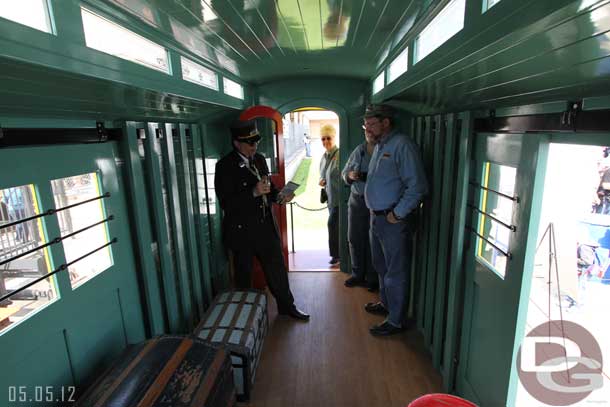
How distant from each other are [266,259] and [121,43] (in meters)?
1.99

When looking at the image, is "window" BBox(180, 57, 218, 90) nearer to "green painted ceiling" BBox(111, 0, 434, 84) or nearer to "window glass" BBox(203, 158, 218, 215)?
"green painted ceiling" BBox(111, 0, 434, 84)

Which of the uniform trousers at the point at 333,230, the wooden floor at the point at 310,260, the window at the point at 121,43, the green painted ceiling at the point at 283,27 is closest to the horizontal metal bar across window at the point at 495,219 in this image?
the green painted ceiling at the point at 283,27

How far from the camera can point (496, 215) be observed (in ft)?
5.63

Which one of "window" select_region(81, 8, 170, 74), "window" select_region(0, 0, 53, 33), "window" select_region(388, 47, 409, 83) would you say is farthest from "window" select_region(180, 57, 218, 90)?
"window" select_region(388, 47, 409, 83)

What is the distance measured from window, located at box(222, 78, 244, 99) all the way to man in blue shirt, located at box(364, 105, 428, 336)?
1.19 m

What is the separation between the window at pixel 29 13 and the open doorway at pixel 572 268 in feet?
5.69

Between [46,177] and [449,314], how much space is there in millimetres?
2217

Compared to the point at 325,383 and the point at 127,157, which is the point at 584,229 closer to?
the point at 325,383

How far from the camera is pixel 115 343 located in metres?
1.93

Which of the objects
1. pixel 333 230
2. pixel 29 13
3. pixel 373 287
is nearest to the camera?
pixel 29 13

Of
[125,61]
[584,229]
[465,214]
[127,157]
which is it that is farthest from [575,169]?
[127,157]

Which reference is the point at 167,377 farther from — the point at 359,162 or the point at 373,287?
the point at 373,287

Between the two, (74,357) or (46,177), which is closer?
(46,177)
